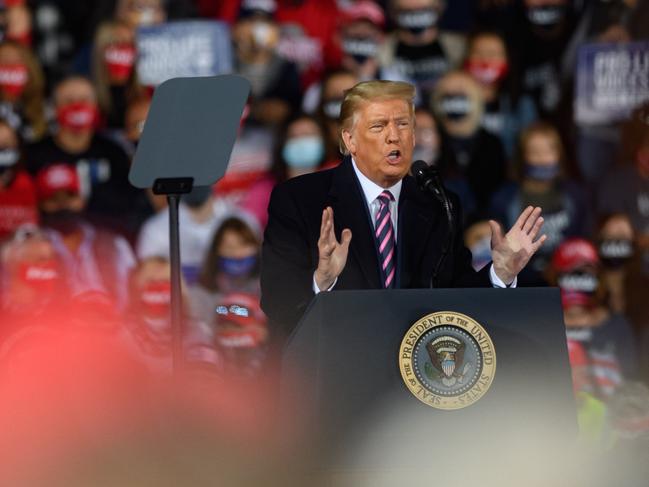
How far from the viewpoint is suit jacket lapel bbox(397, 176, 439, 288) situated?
135 inches

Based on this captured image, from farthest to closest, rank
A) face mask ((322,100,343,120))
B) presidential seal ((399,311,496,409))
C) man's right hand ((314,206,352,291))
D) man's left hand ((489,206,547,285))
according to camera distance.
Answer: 1. face mask ((322,100,343,120))
2. man's left hand ((489,206,547,285))
3. man's right hand ((314,206,352,291))
4. presidential seal ((399,311,496,409))

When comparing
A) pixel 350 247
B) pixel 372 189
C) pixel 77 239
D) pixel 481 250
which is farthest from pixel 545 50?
pixel 350 247

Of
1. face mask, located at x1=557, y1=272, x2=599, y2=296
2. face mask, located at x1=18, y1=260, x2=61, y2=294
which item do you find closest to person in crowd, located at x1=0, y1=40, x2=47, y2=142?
face mask, located at x1=18, y1=260, x2=61, y2=294

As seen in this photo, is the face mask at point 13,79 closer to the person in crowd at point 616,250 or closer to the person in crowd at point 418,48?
the person in crowd at point 418,48

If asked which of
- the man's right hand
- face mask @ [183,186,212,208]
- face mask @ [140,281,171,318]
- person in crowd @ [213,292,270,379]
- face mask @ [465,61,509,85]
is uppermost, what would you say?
face mask @ [465,61,509,85]

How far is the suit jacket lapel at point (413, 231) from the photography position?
11.3 ft

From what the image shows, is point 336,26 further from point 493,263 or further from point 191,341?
point 493,263

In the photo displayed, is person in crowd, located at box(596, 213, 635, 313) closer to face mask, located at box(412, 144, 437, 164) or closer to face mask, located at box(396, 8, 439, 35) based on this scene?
face mask, located at box(412, 144, 437, 164)

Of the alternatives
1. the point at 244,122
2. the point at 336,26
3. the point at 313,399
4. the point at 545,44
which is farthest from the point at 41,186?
the point at 313,399

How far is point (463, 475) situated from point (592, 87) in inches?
177

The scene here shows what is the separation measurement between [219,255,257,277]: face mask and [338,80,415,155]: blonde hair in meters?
3.10

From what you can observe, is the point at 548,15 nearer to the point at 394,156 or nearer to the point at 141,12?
the point at 141,12

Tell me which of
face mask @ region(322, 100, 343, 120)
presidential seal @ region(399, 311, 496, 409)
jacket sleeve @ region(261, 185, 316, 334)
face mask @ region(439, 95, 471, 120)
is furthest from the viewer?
face mask @ region(439, 95, 471, 120)

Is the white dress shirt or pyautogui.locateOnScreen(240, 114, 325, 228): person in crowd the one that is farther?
pyautogui.locateOnScreen(240, 114, 325, 228): person in crowd
